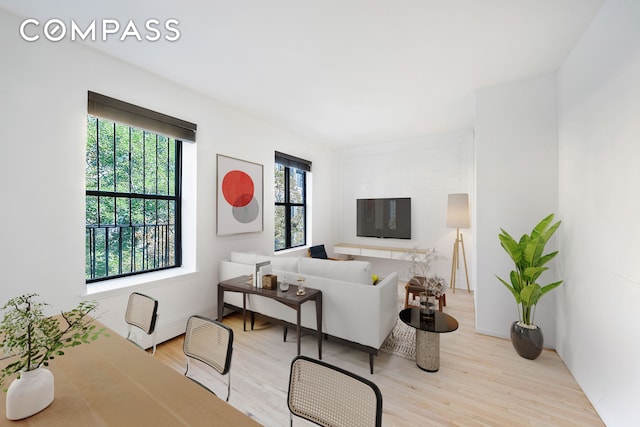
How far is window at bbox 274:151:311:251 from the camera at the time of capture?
466 centimetres

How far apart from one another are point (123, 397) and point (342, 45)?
262 cm

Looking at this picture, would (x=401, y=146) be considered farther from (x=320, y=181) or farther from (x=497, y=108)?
(x=497, y=108)

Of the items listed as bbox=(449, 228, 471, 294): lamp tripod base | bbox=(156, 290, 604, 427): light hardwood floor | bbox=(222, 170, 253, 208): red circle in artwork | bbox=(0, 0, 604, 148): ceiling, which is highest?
bbox=(0, 0, 604, 148): ceiling

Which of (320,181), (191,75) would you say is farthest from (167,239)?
(320,181)

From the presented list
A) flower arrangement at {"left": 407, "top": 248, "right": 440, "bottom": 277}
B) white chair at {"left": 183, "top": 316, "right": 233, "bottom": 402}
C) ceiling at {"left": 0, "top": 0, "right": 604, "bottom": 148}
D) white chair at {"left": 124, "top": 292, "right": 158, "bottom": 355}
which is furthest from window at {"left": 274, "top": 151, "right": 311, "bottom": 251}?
white chair at {"left": 183, "top": 316, "right": 233, "bottom": 402}

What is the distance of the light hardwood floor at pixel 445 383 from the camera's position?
5.82ft

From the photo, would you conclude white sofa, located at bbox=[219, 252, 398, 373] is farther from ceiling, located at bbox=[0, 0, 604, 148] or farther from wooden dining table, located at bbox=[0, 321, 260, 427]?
ceiling, located at bbox=[0, 0, 604, 148]

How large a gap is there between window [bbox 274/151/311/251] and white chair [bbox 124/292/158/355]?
287 cm

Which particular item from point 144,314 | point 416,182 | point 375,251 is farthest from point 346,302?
point 416,182

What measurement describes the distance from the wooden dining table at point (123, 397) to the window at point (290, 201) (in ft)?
11.5

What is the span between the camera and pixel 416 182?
16.8 feet

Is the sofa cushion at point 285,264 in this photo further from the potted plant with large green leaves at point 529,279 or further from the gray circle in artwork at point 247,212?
the potted plant with large green leaves at point 529,279

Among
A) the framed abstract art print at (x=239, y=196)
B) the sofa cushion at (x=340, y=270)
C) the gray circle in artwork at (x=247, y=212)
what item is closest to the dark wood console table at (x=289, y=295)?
the sofa cushion at (x=340, y=270)

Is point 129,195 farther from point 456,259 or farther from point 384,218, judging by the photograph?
point 456,259
